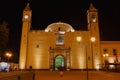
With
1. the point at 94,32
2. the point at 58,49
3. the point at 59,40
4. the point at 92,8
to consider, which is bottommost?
the point at 58,49

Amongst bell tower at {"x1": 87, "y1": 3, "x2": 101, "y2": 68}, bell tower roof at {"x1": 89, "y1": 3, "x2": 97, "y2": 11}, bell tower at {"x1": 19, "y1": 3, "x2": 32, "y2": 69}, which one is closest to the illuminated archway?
bell tower at {"x1": 87, "y1": 3, "x2": 101, "y2": 68}

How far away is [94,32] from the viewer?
36875 millimetres

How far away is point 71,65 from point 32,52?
880cm

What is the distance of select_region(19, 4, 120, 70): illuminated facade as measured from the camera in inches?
1380

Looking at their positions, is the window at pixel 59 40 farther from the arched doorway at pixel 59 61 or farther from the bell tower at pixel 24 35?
the bell tower at pixel 24 35

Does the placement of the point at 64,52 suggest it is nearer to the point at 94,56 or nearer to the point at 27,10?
the point at 94,56

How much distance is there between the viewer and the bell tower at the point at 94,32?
34812 millimetres

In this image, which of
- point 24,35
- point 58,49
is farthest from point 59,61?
point 24,35

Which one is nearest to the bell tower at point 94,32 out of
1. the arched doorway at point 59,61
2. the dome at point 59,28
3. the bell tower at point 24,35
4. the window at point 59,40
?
the dome at point 59,28

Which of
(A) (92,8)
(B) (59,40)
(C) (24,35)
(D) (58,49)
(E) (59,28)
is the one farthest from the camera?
(A) (92,8)

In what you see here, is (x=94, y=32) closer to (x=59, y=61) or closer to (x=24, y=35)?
(x=59, y=61)

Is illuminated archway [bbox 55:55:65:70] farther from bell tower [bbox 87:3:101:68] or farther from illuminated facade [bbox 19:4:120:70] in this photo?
bell tower [bbox 87:3:101:68]

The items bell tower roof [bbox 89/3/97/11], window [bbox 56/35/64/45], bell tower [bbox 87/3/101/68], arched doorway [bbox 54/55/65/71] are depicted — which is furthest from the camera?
bell tower roof [bbox 89/3/97/11]

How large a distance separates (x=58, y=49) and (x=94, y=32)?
8.88m
